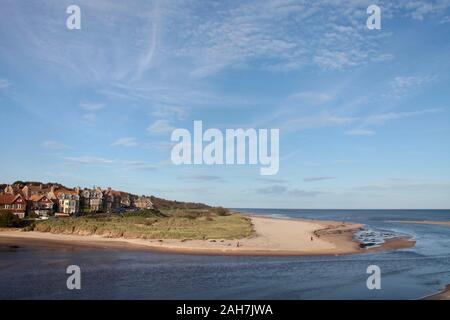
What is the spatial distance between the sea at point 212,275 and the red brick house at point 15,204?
41.2 m

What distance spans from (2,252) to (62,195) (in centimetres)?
5750

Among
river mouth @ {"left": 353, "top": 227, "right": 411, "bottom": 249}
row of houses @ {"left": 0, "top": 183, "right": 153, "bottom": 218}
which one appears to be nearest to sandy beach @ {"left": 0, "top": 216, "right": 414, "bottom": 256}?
river mouth @ {"left": 353, "top": 227, "right": 411, "bottom": 249}

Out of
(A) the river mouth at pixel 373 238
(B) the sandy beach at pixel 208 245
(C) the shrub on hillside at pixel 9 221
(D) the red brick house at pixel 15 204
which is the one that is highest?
(D) the red brick house at pixel 15 204

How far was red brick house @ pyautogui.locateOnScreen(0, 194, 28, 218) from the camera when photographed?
80575mm

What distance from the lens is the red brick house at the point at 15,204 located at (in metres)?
80.6

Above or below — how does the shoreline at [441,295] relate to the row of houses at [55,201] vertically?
below

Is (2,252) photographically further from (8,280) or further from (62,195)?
(62,195)

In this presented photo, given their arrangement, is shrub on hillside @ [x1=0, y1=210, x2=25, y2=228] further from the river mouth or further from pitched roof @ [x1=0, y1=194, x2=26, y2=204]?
the river mouth

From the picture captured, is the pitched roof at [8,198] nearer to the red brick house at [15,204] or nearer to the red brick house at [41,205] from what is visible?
the red brick house at [15,204]

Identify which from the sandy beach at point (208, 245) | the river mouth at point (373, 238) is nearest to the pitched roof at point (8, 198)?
the sandy beach at point (208, 245)

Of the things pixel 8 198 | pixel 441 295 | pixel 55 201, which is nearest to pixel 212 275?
pixel 441 295

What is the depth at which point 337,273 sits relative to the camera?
32031mm

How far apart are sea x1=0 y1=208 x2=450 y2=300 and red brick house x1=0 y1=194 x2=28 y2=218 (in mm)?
41231
